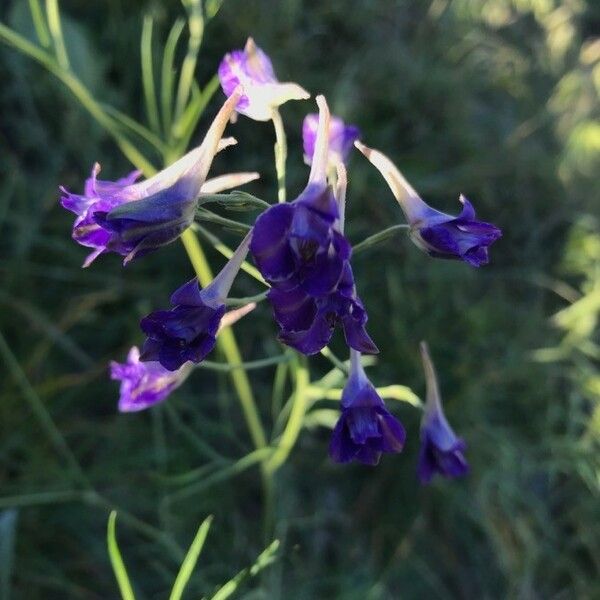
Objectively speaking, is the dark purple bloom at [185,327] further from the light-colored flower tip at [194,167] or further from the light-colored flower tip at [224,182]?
the light-colored flower tip at [224,182]

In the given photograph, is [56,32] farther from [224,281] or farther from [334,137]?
[224,281]

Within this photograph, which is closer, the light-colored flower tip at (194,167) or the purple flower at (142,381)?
the light-colored flower tip at (194,167)

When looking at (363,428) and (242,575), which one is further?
(242,575)

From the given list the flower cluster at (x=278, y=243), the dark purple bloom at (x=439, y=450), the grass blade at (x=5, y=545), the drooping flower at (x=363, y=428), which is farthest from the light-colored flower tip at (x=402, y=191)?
the grass blade at (x=5, y=545)

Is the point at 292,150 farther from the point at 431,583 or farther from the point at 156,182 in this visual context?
the point at 156,182

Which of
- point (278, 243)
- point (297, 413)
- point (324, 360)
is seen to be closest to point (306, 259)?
point (278, 243)

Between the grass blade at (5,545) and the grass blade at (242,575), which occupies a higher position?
the grass blade at (5,545)

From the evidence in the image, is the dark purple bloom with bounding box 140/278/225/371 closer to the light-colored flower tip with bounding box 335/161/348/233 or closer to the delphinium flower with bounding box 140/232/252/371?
the delphinium flower with bounding box 140/232/252/371
